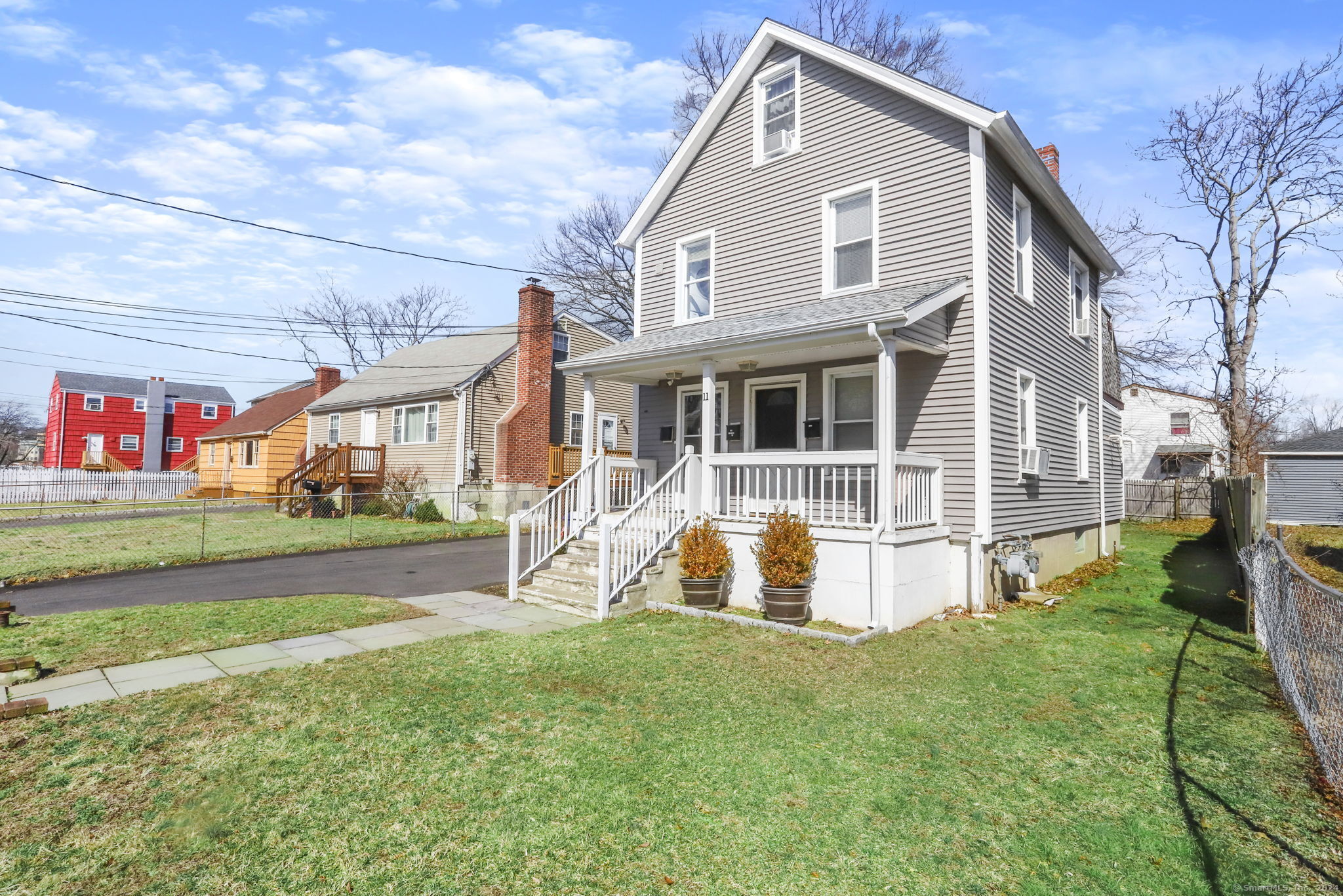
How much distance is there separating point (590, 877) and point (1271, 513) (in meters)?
35.3

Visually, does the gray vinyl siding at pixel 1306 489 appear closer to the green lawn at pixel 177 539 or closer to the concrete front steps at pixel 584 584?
the concrete front steps at pixel 584 584

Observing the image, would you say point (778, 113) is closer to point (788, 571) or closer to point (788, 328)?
point (788, 328)

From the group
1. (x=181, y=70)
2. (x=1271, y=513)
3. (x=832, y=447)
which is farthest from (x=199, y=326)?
(x=1271, y=513)

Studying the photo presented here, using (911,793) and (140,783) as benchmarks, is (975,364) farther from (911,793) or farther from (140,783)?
(140,783)

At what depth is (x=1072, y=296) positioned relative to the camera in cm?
1390

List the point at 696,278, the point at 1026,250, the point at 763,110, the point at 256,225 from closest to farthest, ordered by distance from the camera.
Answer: the point at 1026,250 < the point at 763,110 < the point at 696,278 < the point at 256,225

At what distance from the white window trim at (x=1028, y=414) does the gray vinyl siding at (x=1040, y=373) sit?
0.16 ft

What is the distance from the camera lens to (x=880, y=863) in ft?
11.1

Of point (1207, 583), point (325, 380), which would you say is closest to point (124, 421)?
point (325, 380)

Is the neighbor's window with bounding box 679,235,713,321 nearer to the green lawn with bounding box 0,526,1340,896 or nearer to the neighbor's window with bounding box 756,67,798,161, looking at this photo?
the neighbor's window with bounding box 756,67,798,161

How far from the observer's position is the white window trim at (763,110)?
1184 cm

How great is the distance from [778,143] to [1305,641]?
9911 mm

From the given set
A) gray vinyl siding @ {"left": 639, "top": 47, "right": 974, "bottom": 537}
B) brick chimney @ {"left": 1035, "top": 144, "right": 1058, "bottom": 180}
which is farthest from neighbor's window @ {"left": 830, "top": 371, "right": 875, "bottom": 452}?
brick chimney @ {"left": 1035, "top": 144, "right": 1058, "bottom": 180}

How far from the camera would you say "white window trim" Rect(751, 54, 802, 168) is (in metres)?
11.8
